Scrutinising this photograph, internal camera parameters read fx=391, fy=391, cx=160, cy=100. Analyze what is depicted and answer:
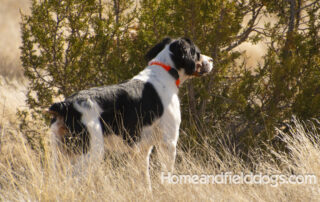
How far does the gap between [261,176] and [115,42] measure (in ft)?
9.07

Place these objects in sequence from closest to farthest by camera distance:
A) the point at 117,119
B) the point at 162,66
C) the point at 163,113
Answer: the point at 117,119, the point at 163,113, the point at 162,66

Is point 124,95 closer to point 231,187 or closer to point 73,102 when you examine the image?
point 73,102

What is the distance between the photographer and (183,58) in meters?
4.09

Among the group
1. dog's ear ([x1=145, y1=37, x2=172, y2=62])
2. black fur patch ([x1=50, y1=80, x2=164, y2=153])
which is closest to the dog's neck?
dog's ear ([x1=145, y1=37, x2=172, y2=62])

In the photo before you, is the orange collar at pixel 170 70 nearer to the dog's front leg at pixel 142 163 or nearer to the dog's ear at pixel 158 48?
the dog's ear at pixel 158 48

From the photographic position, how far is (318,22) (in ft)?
16.7

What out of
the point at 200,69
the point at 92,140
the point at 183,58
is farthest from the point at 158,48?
the point at 92,140

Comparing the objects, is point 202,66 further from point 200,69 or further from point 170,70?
point 170,70

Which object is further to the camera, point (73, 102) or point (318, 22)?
point (318, 22)

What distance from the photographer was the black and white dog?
128 inches

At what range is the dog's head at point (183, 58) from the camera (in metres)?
4.09

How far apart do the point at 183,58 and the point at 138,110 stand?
2.76 feet

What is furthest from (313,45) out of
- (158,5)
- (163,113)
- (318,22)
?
(163,113)

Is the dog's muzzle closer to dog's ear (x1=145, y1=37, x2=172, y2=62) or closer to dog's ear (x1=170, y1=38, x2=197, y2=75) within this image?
dog's ear (x1=170, y1=38, x2=197, y2=75)
